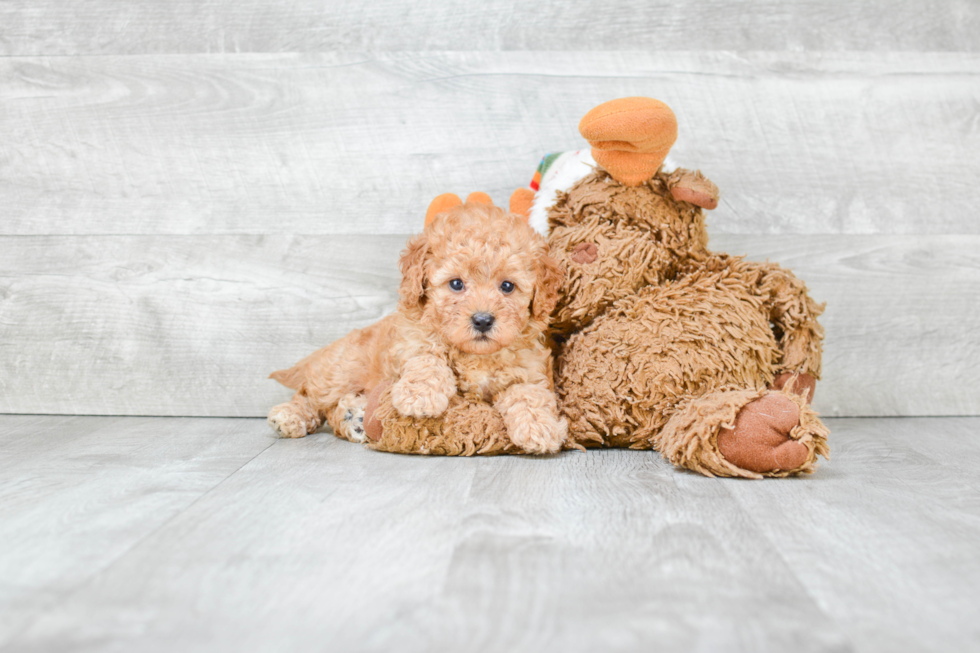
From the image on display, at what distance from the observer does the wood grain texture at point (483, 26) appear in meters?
1.94

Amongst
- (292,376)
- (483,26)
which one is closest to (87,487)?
(292,376)

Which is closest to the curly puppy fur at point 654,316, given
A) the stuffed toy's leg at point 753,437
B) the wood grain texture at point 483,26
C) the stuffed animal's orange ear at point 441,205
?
the stuffed toy's leg at point 753,437

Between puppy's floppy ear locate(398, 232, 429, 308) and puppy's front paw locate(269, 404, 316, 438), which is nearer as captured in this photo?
puppy's floppy ear locate(398, 232, 429, 308)

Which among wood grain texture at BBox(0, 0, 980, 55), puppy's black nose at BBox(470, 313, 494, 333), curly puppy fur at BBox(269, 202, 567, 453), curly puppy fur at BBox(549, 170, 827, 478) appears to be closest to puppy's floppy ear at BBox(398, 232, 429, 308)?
curly puppy fur at BBox(269, 202, 567, 453)

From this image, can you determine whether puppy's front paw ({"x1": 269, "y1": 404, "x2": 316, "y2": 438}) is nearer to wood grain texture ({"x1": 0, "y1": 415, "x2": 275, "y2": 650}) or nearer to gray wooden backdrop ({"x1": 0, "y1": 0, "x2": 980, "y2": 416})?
wood grain texture ({"x1": 0, "y1": 415, "x2": 275, "y2": 650})

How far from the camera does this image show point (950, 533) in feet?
3.39

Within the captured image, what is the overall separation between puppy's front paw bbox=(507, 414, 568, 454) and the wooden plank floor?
0.12 ft

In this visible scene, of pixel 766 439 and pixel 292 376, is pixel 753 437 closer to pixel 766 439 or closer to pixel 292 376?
pixel 766 439

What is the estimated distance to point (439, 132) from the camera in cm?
196

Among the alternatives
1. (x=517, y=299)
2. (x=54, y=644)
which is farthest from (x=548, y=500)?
(x=54, y=644)

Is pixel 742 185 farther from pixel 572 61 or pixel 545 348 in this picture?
pixel 545 348

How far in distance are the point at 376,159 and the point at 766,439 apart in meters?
1.19

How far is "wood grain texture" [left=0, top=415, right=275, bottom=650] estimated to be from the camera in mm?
886

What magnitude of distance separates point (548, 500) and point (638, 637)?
0.43 m
